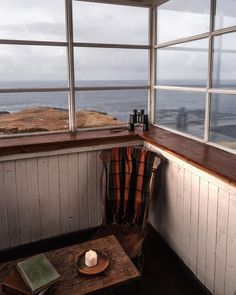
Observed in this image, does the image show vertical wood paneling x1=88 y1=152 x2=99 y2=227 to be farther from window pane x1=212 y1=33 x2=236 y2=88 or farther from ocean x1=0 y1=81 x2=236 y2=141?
window pane x1=212 y1=33 x2=236 y2=88

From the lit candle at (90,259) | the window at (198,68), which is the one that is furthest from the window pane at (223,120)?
the lit candle at (90,259)

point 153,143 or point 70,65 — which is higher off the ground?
point 70,65

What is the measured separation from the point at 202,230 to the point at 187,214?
0.18m

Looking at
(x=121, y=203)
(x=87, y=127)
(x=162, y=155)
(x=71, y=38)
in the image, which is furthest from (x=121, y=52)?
(x=121, y=203)

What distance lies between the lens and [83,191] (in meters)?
2.45

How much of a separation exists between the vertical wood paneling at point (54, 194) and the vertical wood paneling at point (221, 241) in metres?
1.29

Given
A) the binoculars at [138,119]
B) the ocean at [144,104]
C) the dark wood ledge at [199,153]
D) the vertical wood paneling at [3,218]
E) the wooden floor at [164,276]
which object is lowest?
the wooden floor at [164,276]

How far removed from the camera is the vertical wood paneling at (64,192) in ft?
7.60

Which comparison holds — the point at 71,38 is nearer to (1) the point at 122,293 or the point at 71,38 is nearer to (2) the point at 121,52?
(2) the point at 121,52

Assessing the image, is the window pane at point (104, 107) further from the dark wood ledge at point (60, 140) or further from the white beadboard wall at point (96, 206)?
the white beadboard wall at point (96, 206)

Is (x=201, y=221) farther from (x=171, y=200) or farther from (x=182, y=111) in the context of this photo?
(x=182, y=111)

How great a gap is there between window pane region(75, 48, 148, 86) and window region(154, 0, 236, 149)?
0.18m

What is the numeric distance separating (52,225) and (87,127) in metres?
0.92

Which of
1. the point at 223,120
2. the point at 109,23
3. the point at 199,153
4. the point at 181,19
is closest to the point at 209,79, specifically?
the point at 223,120
